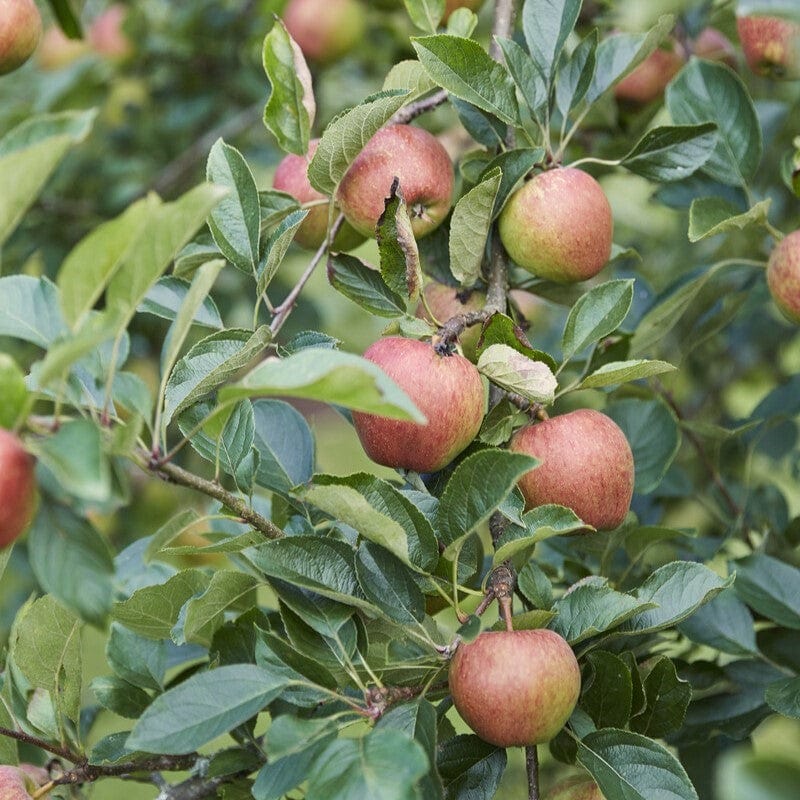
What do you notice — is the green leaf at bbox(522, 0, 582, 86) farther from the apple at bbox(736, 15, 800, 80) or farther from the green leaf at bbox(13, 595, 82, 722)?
the green leaf at bbox(13, 595, 82, 722)

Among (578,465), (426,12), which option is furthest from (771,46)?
(578,465)

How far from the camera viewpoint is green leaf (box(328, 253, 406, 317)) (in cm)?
83

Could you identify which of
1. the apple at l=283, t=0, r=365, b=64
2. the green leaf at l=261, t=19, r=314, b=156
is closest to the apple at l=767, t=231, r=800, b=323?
the green leaf at l=261, t=19, r=314, b=156

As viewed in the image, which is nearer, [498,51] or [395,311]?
[395,311]

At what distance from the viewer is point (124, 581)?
0.98 m

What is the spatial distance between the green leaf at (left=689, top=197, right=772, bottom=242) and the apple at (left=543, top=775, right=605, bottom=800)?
437mm

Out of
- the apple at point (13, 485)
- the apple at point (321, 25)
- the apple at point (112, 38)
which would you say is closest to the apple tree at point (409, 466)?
the apple at point (13, 485)

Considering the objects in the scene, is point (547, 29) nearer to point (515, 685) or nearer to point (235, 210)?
point (235, 210)

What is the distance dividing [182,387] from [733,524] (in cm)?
66

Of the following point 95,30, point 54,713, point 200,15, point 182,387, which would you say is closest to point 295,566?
point 182,387

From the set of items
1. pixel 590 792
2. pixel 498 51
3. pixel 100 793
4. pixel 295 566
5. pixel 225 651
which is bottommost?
pixel 100 793

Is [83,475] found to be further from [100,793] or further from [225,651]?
[100,793]

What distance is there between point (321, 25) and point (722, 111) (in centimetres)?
69

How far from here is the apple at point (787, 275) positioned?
0.91 meters
